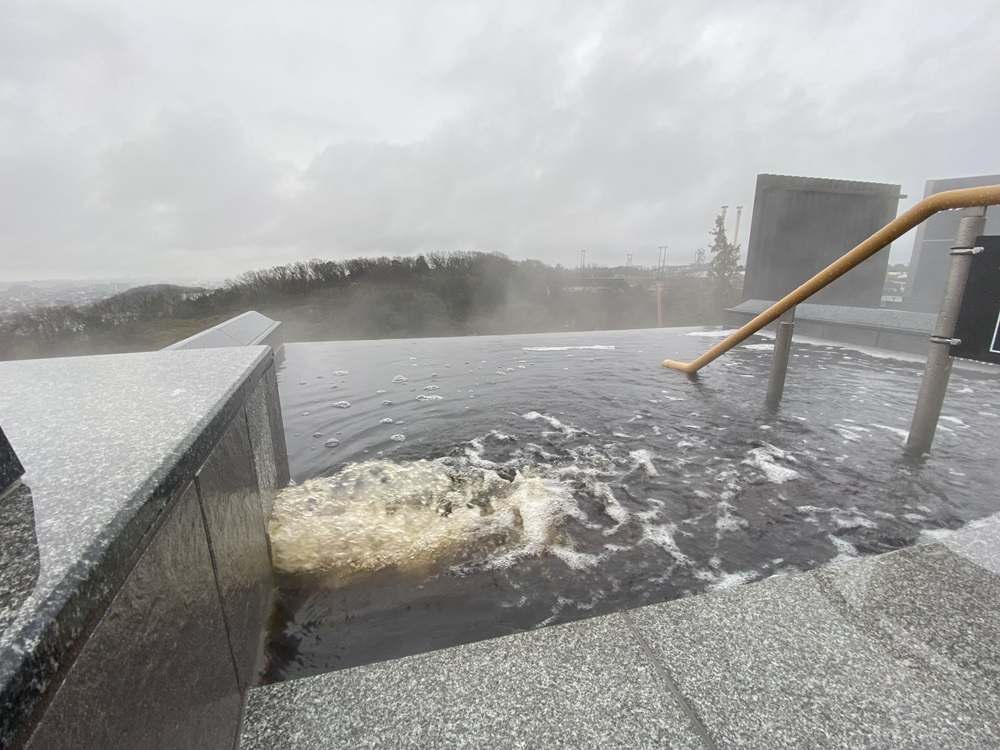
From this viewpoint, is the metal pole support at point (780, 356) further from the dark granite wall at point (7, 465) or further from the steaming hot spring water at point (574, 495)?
the dark granite wall at point (7, 465)

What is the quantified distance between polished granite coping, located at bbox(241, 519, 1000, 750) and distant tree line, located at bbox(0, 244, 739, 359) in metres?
10.3

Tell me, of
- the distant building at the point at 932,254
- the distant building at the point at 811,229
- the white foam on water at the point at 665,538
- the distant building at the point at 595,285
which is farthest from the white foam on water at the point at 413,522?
the distant building at the point at 595,285

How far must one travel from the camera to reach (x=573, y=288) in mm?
32969

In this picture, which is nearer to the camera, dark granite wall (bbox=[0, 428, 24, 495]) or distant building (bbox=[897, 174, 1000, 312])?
dark granite wall (bbox=[0, 428, 24, 495])

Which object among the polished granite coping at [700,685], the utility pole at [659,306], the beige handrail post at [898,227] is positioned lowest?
A: the utility pole at [659,306]

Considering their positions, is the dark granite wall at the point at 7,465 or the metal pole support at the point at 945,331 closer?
the dark granite wall at the point at 7,465

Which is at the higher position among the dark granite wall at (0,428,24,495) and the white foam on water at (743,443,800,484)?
the dark granite wall at (0,428,24,495)

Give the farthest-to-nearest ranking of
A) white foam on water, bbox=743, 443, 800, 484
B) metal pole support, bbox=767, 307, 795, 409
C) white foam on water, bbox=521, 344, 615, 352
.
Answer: white foam on water, bbox=521, 344, 615, 352 → metal pole support, bbox=767, 307, 795, 409 → white foam on water, bbox=743, 443, 800, 484

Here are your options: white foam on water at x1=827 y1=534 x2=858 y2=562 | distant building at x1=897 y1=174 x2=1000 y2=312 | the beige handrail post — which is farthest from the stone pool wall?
distant building at x1=897 y1=174 x2=1000 y2=312

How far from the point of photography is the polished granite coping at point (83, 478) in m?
0.63

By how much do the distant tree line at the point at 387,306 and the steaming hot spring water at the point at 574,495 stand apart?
8870mm

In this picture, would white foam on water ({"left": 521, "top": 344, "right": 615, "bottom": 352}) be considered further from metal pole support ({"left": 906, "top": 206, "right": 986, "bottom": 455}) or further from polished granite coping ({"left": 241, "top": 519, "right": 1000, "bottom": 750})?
polished granite coping ({"left": 241, "top": 519, "right": 1000, "bottom": 750})

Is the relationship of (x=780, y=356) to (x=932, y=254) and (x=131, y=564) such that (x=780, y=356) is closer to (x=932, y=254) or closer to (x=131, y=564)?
(x=131, y=564)

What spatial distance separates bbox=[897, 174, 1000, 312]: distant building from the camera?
1878 centimetres
